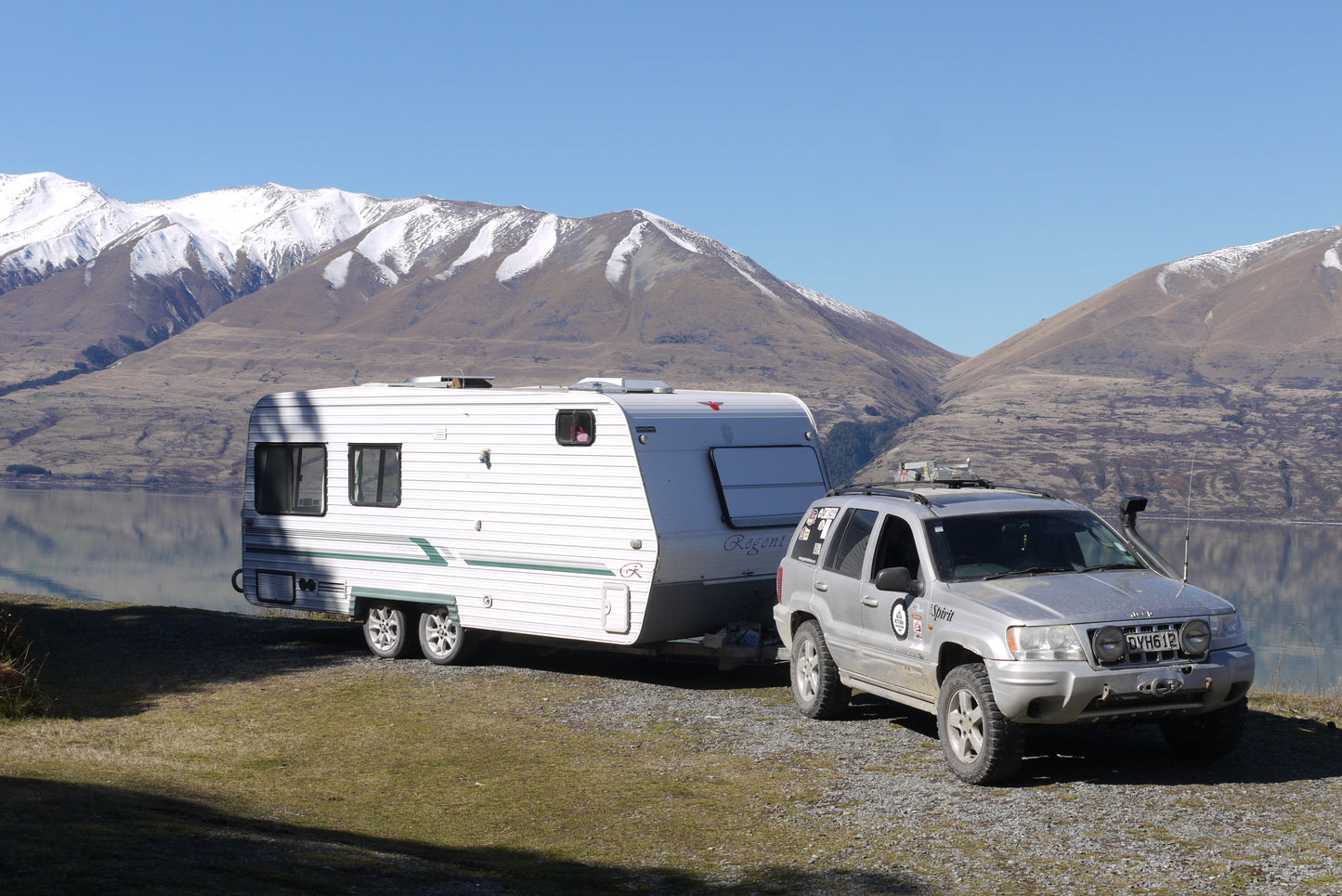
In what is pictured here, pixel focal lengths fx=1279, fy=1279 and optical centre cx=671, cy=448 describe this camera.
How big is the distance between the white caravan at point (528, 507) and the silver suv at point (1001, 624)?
1.92 meters

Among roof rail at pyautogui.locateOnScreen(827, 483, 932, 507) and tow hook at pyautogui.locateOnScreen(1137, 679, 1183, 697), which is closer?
tow hook at pyautogui.locateOnScreen(1137, 679, 1183, 697)

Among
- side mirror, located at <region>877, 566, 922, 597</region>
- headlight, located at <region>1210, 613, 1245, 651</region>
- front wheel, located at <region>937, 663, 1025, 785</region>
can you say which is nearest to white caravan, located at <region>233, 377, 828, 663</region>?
side mirror, located at <region>877, 566, 922, 597</region>

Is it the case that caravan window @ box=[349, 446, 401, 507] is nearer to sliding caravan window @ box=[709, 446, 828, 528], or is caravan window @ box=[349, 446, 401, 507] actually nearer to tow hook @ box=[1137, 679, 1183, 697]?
sliding caravan window @ box=[709, 446, 828, 528]

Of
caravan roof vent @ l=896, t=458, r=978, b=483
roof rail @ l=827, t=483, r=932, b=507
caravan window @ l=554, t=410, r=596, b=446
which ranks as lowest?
roof rail @ l=827, t=483, r=932, b=507

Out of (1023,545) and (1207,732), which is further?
(1023,545)

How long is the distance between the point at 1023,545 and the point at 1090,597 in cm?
105

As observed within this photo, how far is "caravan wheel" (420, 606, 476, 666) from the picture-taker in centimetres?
1461

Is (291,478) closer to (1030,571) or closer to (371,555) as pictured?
(371,555)

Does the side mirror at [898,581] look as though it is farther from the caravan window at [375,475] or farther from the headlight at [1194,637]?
the caravan window at [375,475]

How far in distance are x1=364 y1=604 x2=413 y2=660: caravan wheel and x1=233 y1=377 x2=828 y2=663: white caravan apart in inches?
0.9

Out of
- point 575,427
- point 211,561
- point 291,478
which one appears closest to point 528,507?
point 575,427

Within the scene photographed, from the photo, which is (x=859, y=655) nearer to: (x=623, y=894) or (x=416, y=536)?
(x=623, y=894)

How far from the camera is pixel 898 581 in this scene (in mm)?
9531

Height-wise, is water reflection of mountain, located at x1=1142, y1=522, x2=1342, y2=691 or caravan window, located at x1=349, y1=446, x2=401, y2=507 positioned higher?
caravan window, located at x1=349, y1=446, x2=401, y2=507
